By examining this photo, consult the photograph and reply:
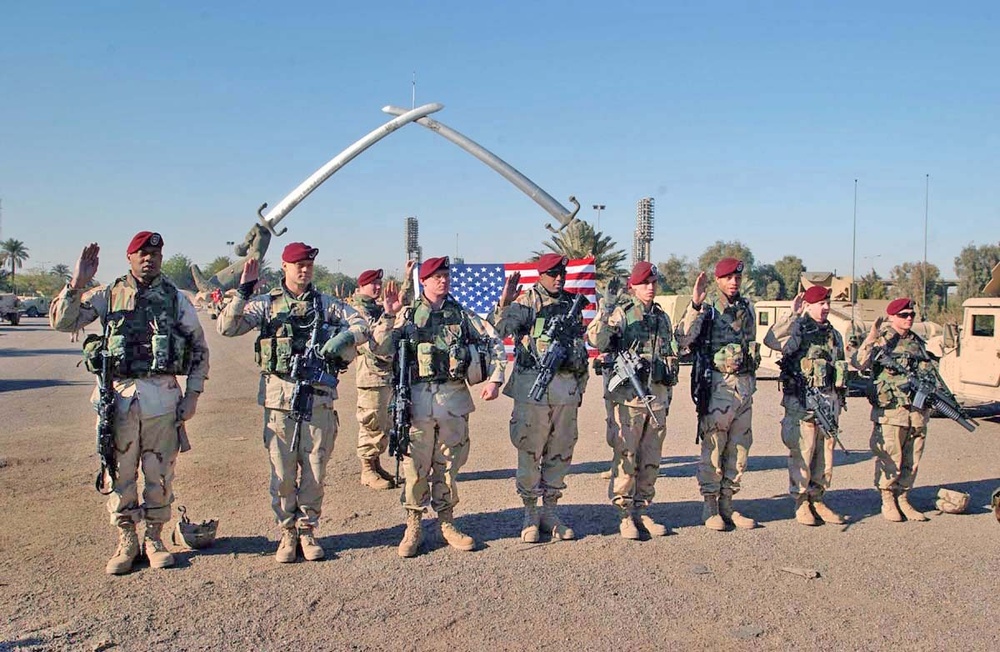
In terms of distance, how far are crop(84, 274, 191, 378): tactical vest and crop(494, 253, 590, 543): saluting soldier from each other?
89.1 inches

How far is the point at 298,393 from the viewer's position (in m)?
5.16

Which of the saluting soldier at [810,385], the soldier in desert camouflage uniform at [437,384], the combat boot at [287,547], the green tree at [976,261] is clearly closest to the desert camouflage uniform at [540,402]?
the soldier in desert camouflage uniform at [437,384]

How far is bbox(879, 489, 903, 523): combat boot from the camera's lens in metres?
6.34

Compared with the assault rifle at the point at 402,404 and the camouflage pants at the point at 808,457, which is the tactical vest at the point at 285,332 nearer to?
the assault rifle at the point at 402,404

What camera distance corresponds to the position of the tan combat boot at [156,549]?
16.4 feet

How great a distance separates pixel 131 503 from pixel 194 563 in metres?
0.57

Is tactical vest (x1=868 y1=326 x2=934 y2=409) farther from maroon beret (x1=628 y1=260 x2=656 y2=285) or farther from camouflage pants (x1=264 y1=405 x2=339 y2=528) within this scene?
camouflage pants (x1=264 y1=405 x2=339 y2=528)

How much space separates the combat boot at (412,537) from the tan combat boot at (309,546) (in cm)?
54

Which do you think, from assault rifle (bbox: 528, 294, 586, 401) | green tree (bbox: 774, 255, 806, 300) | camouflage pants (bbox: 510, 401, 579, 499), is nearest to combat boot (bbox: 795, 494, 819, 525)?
camouflage pants (bbox: 510, 401, 579, 499)

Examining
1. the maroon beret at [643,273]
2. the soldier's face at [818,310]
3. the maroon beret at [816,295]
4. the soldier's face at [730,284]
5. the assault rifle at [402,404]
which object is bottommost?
the assault rifle at [402,404]

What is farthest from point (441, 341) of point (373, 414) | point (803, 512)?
point (803, 512)

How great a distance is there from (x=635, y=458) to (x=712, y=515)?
32.1 inches

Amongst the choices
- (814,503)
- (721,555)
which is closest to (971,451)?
(814,503)

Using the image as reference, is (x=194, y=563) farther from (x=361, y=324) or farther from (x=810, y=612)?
(x=810, y=612)
